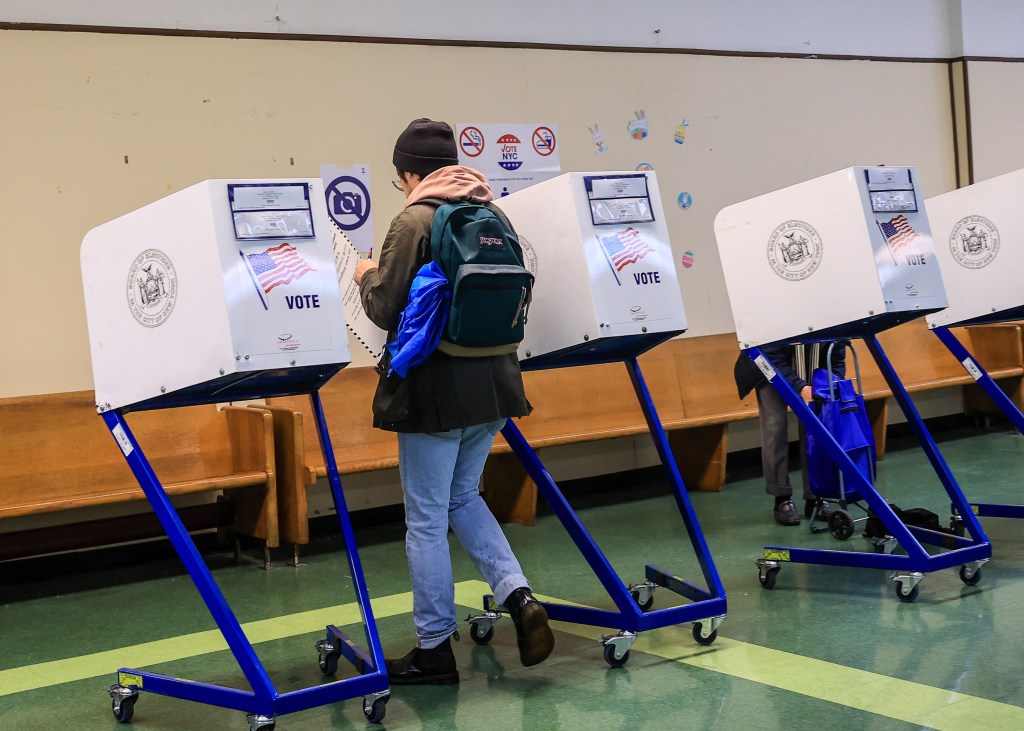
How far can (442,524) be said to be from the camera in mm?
3291

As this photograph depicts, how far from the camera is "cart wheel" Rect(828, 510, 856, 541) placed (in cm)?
496

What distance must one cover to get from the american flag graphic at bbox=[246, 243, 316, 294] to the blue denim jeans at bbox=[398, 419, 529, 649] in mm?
580

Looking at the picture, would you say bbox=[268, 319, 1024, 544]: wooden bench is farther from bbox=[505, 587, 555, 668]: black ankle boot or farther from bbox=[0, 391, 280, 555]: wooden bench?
bbox=[505, 587, 555, 668]: black ankle boot

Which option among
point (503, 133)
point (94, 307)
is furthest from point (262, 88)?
point (94, 307)

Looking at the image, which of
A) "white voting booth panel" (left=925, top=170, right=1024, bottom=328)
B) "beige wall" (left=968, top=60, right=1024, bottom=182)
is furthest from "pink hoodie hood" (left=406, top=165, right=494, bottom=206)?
"beige wall" (left=968, top=60, right=1024, bottom=182)

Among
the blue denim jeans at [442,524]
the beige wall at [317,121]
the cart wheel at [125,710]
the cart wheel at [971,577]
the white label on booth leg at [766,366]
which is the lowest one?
the cart wheel at [971,577]

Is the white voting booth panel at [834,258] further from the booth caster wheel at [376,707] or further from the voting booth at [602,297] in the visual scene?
the booth caster wheel at [376,707]

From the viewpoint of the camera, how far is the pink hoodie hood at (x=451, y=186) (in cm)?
327

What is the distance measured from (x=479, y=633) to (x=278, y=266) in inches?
58.2

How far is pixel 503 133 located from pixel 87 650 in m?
3.66

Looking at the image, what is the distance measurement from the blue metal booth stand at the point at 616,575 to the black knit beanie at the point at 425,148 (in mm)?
705

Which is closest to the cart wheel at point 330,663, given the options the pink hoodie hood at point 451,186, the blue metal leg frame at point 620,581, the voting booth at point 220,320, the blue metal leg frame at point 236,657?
the blue metal leg frame at point 236,657

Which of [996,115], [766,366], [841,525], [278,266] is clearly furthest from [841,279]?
[996,115]

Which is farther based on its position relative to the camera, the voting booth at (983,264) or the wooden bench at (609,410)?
the wooden bench at (609,410)
